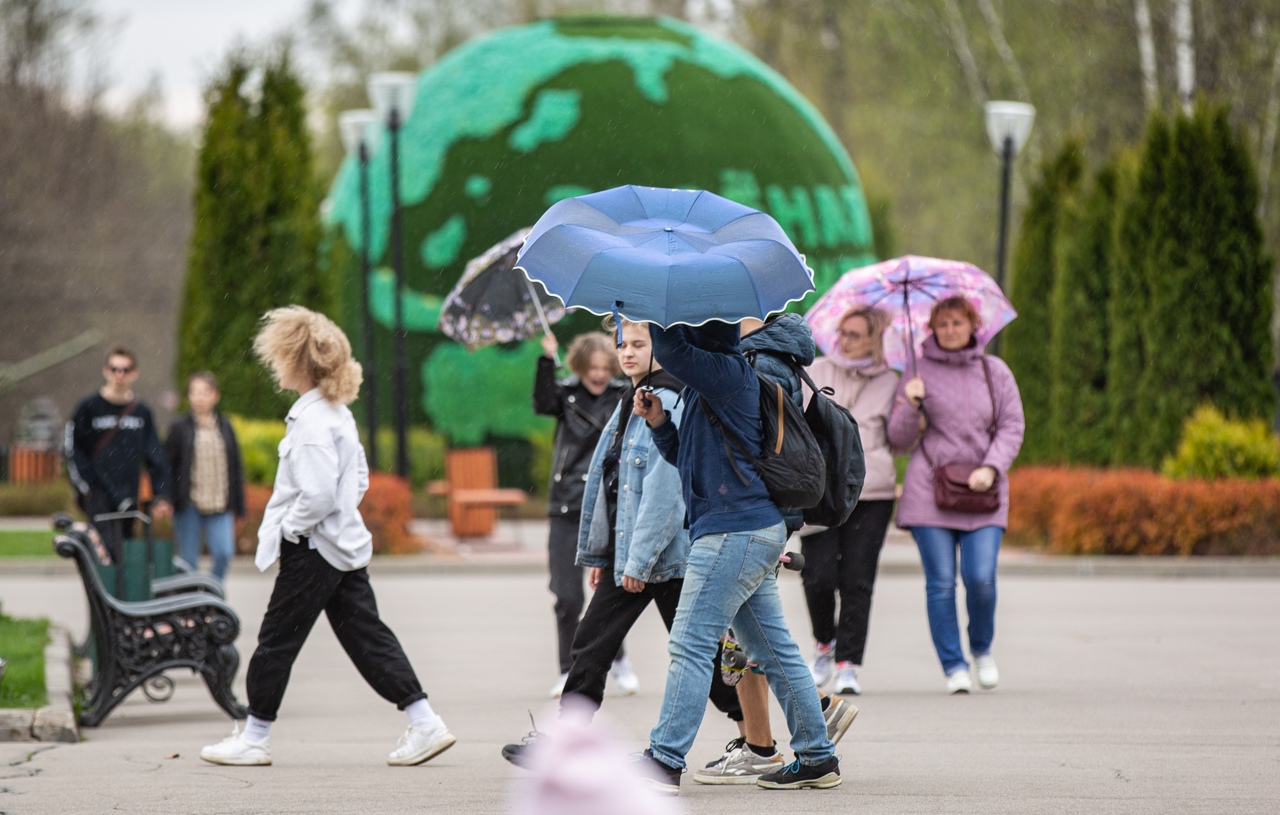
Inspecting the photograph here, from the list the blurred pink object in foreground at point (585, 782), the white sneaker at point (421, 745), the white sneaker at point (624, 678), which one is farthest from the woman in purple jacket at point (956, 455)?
the blurred pink object in foreground at point (585, 782)

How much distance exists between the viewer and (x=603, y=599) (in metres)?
6.09

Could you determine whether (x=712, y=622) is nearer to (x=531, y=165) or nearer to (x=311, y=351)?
(x=311, y=351)

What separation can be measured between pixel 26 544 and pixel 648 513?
43.4 feet

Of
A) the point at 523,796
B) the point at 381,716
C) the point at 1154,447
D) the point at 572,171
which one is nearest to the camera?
the point at 523,796

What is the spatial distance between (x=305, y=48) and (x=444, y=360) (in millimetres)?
21266

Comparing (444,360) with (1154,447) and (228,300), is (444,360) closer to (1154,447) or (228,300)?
(228,300)

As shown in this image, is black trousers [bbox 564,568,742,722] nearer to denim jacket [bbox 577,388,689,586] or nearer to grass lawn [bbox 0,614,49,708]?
denim jacket [bbox 577,388,689,586]

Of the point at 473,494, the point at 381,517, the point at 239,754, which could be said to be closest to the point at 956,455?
the point at 239,754

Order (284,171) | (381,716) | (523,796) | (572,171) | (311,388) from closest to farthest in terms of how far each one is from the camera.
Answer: (523,796) → (311,388) → (381,716) → (284,171) → (572,171)

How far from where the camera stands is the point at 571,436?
8.15 m

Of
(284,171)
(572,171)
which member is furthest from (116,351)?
(572,171)

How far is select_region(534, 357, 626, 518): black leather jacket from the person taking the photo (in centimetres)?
806

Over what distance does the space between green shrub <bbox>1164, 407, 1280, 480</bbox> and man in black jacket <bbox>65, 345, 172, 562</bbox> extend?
376 inches

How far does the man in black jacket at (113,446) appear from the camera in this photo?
10625 mm
